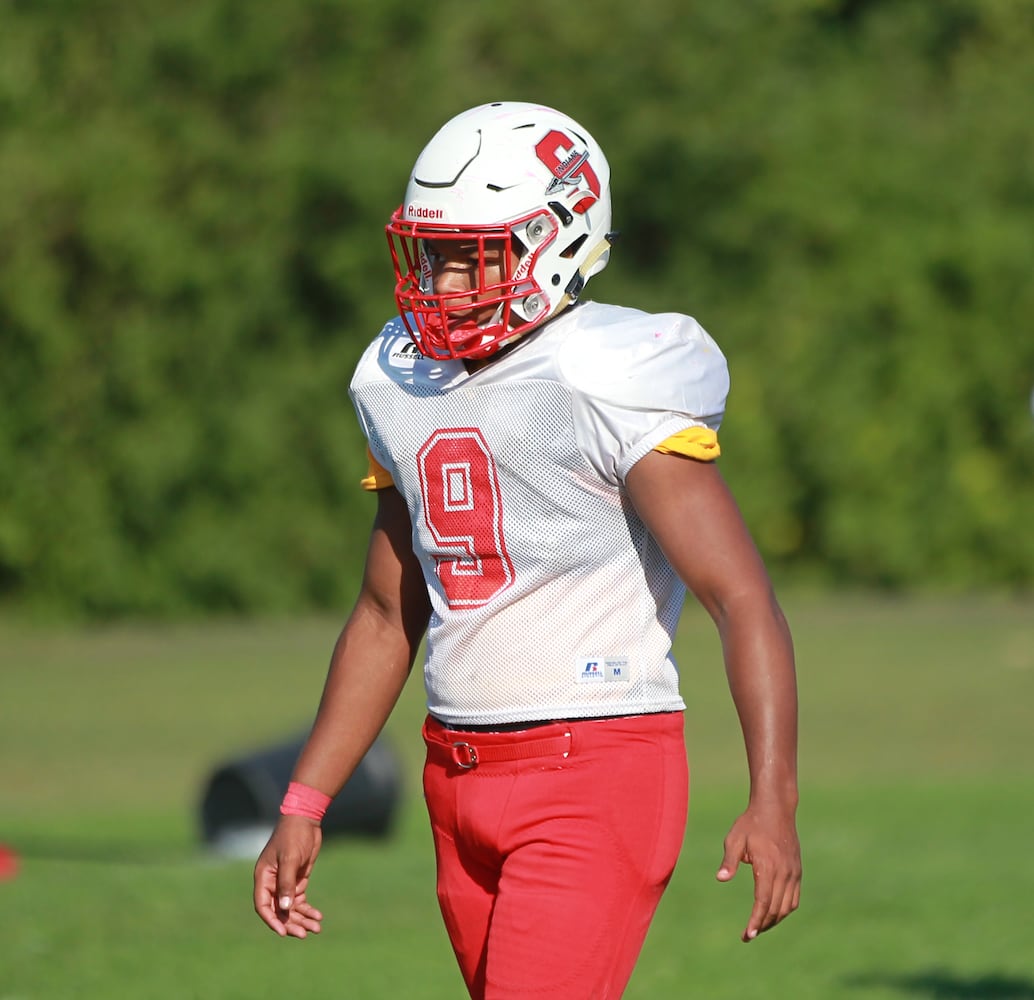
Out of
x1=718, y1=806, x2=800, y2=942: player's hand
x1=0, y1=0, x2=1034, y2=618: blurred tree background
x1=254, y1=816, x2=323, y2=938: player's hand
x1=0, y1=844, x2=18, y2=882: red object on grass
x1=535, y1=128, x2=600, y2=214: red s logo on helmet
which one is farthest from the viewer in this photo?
x1=0, y1=0, x2=1034, y2=618: blurred tree background

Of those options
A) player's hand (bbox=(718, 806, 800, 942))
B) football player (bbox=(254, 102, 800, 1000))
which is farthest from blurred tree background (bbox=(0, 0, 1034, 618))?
player's hand (bbox=(718, 806, 800, 942))

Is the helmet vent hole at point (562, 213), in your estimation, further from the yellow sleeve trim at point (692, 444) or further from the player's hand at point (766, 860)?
the player's hand at point (766, 860)

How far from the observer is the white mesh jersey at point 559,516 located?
2943mm

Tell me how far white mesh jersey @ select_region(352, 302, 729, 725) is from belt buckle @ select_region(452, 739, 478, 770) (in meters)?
0.04

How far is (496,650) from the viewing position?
304 cm

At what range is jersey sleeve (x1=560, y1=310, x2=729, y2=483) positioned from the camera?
9.54 feet

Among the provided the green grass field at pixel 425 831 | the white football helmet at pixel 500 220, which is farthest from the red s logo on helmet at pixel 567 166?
the green grass field at pixel 425 831

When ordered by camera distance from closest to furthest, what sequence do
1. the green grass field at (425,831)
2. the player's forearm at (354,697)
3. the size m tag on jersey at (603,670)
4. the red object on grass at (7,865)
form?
the size m tag on jersey at (603,670)
the player's forearm at (354,697)
the green grass field at (425,831)
the red object on grass at (7,865)

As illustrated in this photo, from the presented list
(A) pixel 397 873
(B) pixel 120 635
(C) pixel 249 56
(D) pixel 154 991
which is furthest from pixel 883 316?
(D) pixel 154 991

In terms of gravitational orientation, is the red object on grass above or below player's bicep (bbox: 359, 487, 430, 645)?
below

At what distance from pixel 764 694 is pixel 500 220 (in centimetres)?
88

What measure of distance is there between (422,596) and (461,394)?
0.48 metres

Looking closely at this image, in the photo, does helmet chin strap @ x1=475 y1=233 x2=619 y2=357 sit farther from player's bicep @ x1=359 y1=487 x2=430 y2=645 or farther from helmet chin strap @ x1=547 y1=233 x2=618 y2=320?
player's bicep @ x1=359 y1=487 x2=430 y2=645

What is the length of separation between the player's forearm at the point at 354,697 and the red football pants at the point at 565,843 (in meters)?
0.30
